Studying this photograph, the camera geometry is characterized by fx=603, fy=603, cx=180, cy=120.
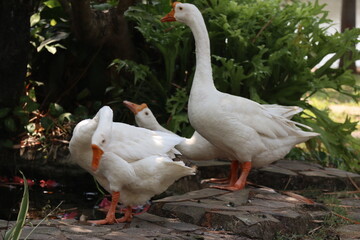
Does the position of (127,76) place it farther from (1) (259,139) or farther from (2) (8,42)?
(1) (259,139)

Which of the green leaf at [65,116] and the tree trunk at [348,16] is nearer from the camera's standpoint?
the green leaf at [65,116]

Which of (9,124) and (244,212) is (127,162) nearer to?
(244,212)

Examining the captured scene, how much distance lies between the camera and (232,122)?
15.9ft

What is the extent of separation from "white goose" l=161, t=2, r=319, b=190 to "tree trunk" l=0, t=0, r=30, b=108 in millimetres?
1703

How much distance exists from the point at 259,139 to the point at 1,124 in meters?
2.90

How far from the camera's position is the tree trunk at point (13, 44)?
6.00 m

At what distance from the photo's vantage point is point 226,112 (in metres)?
4.83

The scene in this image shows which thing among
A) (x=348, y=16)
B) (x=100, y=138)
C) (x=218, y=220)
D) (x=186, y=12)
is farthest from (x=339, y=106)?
(x=100, y=138)

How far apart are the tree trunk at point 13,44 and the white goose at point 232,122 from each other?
5.59ft

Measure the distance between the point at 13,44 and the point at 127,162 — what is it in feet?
8.50

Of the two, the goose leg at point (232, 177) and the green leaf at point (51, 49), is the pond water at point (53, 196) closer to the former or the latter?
the goose leg at point (232, 177)

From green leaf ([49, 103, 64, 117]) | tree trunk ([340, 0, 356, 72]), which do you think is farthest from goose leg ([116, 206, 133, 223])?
tree trunk ([340, 0, 356, 72])

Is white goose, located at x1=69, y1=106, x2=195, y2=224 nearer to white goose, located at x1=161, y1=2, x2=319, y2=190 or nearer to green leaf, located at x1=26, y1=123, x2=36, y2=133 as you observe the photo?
white goose, located at x1=161, y1=2, x2=319, y2=190

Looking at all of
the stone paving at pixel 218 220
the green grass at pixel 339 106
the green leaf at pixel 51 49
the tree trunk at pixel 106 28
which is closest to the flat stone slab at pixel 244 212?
the stone paving at pixel 218 220
